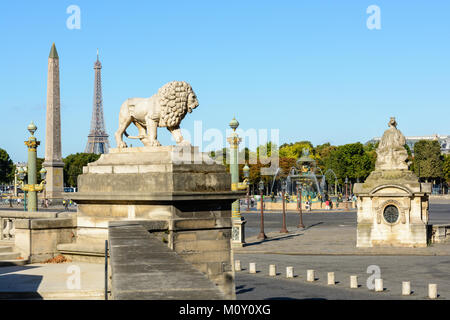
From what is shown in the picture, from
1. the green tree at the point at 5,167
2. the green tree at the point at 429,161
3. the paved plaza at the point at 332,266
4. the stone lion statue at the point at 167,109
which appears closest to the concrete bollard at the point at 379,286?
the paved plaza at the point at 332,266

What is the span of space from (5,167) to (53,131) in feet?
201

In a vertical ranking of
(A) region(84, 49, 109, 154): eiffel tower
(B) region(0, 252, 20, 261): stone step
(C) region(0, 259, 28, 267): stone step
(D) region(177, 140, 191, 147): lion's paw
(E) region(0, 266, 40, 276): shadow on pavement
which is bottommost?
(E) region(0, 266, 40, 276): shadow on pavement

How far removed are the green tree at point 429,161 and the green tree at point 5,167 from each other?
76406 mm

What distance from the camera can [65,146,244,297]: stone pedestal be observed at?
383 inches

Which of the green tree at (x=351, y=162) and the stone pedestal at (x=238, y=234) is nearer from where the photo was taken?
the stone pedestal at (x=238, y=234)

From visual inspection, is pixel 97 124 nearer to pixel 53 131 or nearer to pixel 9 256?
pixel 53 131

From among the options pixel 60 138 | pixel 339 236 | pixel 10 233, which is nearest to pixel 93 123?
pixel 60 138

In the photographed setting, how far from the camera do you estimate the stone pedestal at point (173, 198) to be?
9.73 meters

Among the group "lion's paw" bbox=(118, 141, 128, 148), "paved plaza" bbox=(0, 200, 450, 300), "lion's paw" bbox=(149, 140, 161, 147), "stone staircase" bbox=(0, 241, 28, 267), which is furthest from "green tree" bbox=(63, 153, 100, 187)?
"lion's paw" bbox=(149, 140, 161, 147)

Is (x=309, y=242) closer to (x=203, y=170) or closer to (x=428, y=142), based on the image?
(x=203, y=170)

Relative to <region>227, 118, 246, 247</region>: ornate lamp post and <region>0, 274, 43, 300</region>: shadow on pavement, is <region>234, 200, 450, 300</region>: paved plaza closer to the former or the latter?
<region>227, 118, 246, 247</region>: ornate lamp post

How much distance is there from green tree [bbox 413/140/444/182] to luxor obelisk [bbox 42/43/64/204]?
7354 centimetres

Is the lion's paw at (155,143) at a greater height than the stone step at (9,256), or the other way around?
the lion's paw at (155,143)

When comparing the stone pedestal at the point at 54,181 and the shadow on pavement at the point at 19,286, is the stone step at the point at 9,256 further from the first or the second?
the stone pedestal at the point at 54,181
